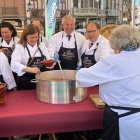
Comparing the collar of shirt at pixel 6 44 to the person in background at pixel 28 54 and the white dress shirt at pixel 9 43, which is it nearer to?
the white dress shirt at pixel 9 43

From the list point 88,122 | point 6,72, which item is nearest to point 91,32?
point 6,72

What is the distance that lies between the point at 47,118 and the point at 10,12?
19.5 metres

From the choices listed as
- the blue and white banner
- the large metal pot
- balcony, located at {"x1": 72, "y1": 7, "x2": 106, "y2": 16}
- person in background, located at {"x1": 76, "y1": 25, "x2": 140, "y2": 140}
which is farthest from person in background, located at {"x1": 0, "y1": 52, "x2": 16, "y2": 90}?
balcony, located at {"x1": 72, "y1": 7, "x2": 106, "y2": 16}

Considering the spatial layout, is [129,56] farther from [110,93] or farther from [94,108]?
[94,108]

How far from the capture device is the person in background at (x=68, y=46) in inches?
108

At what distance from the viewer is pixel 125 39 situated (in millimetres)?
1446

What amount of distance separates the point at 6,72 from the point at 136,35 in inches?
43.1

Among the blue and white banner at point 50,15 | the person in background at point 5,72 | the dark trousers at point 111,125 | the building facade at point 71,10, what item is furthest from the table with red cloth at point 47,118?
the building facade at point 71,10

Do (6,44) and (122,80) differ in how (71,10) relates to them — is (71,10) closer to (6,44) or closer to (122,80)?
(6,44)

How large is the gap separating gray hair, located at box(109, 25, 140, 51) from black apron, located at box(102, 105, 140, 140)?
335 millimetres

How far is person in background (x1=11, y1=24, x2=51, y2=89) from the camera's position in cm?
217

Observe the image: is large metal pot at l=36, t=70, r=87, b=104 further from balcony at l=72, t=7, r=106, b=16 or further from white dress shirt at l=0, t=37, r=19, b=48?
balcony at l=72, t=7, r=106, b=16

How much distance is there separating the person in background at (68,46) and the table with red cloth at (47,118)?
39.9 inches

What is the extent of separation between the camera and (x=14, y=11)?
66.0ft
